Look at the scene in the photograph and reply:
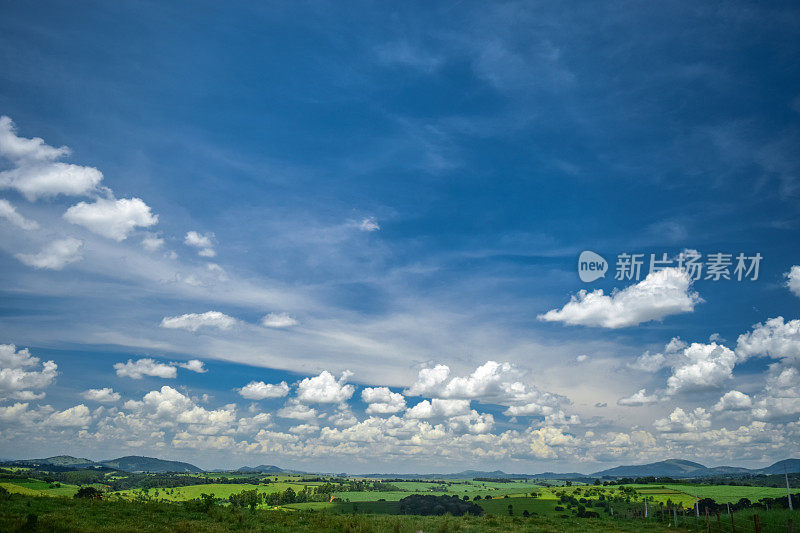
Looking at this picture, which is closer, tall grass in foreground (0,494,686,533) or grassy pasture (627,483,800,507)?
tall grass in foreground (0,494,686,533)

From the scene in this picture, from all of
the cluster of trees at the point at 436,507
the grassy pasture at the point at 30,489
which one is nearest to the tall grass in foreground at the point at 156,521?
the grassy pasture at the point at 30,489

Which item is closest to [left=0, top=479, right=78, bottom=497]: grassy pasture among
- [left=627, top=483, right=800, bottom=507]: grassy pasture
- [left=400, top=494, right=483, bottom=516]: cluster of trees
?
[left=400, top=494, right=483, bottom=516]: cluster of trees

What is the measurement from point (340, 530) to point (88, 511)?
20701 millimetres

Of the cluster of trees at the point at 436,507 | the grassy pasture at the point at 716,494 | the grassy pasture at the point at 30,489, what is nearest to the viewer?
the grassy pasture at the point at 30,489

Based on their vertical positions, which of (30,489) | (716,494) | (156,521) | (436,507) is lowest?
(436,507)

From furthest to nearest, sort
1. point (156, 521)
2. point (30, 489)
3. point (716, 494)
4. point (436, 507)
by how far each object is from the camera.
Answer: point (436, 507)
point (716, 494)
point (30, 489)
point (156, 521)

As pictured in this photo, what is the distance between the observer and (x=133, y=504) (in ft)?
152

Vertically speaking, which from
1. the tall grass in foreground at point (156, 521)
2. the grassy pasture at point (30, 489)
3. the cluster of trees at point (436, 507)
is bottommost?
the cluster of trees at point (436, 507)

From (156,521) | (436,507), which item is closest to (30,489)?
(156,521)

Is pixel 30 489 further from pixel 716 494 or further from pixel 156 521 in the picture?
pixel 716 494

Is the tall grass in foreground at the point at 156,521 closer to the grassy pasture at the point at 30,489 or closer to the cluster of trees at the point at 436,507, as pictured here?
the grassy pasture at the point at 30,489

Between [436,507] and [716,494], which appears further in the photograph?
[436,507]

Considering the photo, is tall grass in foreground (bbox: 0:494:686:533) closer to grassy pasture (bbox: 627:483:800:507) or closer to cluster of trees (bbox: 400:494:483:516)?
grassy pasture (bbox: 627:483:800:507)

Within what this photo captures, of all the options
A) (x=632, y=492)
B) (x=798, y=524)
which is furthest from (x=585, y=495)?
(x=798, y=524)
